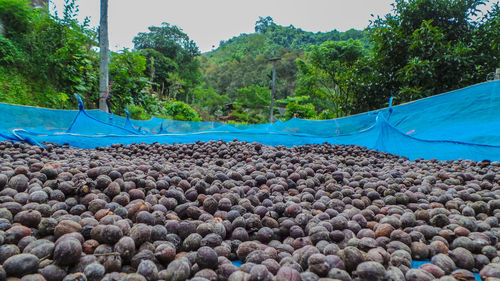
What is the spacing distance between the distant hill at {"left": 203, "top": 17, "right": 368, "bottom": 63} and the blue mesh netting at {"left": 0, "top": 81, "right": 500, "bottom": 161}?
1979 inches

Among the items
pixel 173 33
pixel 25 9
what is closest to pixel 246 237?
pixel 25 9

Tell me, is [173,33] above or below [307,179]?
above

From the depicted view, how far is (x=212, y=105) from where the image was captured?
3294cm

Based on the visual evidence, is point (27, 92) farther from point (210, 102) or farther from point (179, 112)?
point (210, 102)

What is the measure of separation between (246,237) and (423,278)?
890 mm

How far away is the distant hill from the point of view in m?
55.8

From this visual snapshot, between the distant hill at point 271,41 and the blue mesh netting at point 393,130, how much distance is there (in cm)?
5027

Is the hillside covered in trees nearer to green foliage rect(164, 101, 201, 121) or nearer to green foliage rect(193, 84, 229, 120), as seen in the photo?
green foliage rect(164, 101, 201, 121)

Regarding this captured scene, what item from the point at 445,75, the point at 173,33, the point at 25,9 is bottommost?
the point at 445,75

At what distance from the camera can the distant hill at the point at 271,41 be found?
55.8 meters

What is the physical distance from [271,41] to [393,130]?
61373 millimetres

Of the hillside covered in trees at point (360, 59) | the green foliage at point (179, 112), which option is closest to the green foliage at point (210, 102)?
the green foliage at point (179, 112)

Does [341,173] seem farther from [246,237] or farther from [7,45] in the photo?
[7,45]

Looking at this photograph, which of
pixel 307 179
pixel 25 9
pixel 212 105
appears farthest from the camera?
pixel 212 105
